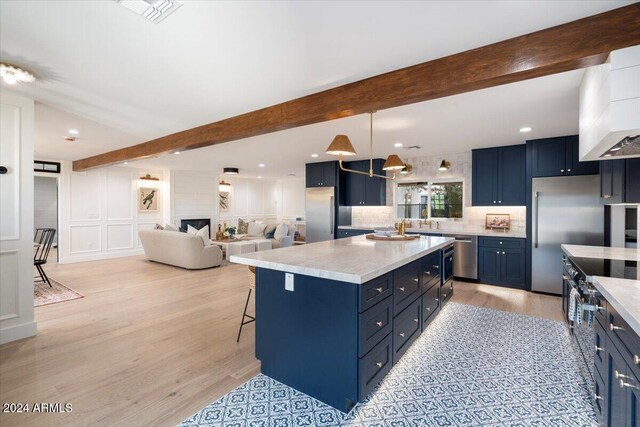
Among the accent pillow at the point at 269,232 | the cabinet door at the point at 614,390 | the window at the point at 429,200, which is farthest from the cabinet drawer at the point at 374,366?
the accent pillow at the point at 269,232

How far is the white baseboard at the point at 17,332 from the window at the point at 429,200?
616 cm

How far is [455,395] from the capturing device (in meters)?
2.16

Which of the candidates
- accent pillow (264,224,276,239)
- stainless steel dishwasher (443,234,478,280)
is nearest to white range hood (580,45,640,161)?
stainless steel dishwasher (443,234,478,280)

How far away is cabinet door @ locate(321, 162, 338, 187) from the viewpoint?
7.03 m

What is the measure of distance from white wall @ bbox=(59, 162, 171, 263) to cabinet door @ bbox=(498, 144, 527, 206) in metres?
8.57

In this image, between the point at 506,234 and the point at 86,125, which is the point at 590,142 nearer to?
the point at 506,234

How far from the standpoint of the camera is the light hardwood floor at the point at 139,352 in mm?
2057

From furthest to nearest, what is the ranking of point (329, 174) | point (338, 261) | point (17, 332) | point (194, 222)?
point (194, 222) → point (329, 174) → point (17, 332) → point (338, 261)

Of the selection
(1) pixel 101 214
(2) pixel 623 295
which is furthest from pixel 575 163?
(1) pixel 101 214

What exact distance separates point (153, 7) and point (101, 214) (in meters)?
7.79

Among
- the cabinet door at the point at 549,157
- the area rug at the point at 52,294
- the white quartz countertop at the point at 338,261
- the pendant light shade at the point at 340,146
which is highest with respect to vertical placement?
the cabinet door at the point at 549,157

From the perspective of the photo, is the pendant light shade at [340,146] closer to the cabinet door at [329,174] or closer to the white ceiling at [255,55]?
the white ceiling at [255,55]

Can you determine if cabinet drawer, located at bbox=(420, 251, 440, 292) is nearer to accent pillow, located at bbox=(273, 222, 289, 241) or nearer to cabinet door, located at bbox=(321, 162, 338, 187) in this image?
cabinet door, located at bbox=(321, 162, 338, 187)

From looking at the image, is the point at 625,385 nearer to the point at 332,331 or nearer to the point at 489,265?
the point at 332,331
